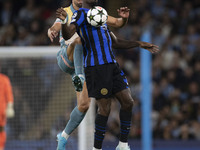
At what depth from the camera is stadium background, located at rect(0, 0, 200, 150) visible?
920 cm

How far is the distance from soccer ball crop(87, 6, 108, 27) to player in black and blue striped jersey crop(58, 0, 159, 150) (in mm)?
78

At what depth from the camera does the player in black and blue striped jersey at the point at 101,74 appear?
4.78m

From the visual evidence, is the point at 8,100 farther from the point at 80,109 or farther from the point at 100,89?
the point at 100,89

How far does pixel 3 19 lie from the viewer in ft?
42.4

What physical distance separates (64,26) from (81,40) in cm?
37

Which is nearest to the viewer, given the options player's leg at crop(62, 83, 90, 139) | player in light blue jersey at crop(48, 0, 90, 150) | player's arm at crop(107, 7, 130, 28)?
player's arm at crop(107, 7, 130, 28)

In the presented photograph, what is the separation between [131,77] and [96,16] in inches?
229

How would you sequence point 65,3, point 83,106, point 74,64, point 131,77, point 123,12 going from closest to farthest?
point 123,12
point 74,64
point 83,106
point 65,3
point 131,77

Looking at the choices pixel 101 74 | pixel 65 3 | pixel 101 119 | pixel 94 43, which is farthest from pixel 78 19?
pixel 101 119

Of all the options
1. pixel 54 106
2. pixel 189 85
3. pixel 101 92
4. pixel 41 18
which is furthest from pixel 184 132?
pixel 101 92

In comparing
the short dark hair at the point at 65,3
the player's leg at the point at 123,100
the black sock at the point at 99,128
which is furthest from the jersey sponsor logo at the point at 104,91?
the short dark hair at the point at 65,3

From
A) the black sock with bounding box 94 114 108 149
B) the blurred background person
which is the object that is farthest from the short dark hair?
the blurred background person

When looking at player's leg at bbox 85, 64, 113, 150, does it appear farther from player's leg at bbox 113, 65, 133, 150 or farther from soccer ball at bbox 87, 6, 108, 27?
soccer ball at bbox 87, 6, 108, 27

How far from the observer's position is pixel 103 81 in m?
4.77
